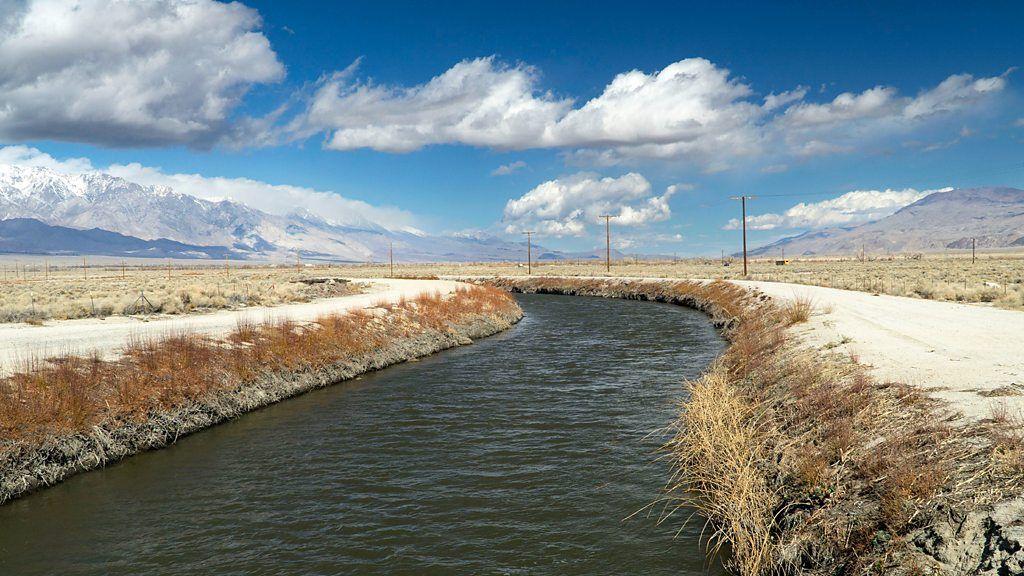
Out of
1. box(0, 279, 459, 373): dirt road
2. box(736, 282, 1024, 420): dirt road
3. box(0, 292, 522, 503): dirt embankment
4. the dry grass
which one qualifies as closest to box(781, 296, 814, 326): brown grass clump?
box(736, 282, 1024, 420): dirt road

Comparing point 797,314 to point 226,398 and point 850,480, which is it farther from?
point 226,398

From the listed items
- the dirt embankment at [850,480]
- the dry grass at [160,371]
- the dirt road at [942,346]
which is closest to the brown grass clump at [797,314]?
the dirt road at [942,346]

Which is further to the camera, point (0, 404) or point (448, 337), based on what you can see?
point (448, 337)

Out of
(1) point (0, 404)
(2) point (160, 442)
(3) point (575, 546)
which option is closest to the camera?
(3) point (575, 546)

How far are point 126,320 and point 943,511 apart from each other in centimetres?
3437

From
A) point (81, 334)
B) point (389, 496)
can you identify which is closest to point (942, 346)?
point (389, 496)

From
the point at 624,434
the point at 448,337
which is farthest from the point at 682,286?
the point at 624,434

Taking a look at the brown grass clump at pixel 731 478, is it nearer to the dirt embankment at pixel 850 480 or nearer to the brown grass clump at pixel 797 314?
the dirt embankment at pixel 850 480

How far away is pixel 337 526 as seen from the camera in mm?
10023

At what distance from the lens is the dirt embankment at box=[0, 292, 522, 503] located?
464 inches

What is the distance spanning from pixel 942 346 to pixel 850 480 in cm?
1127

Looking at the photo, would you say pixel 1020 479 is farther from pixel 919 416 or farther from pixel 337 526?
pixel 337 526

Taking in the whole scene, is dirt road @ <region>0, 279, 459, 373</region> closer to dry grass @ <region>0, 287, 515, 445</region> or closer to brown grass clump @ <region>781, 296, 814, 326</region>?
dry grass @ <region>0, 287, 515, 445</region>

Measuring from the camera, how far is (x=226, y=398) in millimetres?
16906
